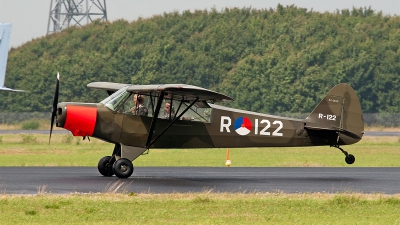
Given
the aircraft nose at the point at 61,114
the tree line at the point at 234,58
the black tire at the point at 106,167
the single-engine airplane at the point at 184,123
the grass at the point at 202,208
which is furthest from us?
the tree line at the point at 234,58

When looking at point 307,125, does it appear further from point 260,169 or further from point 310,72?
point 310,72

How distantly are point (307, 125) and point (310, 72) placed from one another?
46908mm

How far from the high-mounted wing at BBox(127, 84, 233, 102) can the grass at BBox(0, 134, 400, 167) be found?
7700mm

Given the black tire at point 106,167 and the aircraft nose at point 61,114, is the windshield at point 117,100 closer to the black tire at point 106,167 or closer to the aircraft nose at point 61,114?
the aircraft nose at point 61,114

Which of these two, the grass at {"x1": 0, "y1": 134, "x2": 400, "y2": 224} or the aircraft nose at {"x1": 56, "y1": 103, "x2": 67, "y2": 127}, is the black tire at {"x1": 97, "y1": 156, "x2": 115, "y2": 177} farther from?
the grass at {"x1": 0, "y1": 134, "x2": 400, "y2": 224}

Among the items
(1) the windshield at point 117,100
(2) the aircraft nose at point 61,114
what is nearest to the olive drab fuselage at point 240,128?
(1) the windshield at point 117,100

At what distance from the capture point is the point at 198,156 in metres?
32.8

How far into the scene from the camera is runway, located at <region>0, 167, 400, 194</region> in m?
16.8

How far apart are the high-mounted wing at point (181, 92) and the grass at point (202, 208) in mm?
3635

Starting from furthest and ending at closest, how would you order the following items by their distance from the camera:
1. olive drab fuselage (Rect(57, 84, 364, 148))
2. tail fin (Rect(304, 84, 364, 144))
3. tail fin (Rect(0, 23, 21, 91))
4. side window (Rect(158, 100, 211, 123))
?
tail fin (Rect(0, 23, 21, 91)) → tail fin (Rect(304, 84, 364, 144)) → side window (Rect(158, 100, 211, 123)) → olive drab fuselage (Rect(57, 84, 364, 148))

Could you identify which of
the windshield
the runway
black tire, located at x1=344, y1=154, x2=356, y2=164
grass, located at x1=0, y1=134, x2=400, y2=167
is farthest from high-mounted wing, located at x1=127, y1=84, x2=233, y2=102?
grass, located at x1=0, y1=134, x2=400, y2=167

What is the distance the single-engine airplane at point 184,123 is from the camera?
63.2ft

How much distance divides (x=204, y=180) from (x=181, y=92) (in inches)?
93.1

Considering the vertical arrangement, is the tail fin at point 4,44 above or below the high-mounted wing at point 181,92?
above
